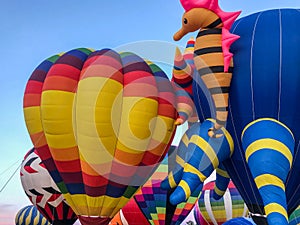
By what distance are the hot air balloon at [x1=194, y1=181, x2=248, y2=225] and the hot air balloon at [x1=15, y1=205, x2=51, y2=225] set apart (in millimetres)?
5989

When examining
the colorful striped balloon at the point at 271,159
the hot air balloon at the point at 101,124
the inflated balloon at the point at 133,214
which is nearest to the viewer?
the colorful striped balloon at the point at 271,159

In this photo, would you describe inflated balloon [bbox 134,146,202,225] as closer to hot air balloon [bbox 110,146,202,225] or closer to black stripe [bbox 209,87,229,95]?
hot air balloon [bbox 110,146,202,225]

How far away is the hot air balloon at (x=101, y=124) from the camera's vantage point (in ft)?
28.2

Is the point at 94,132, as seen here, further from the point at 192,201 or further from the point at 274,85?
the point at 192,201

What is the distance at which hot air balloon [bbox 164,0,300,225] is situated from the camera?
20.0 ft

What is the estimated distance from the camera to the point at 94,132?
8.55 meters

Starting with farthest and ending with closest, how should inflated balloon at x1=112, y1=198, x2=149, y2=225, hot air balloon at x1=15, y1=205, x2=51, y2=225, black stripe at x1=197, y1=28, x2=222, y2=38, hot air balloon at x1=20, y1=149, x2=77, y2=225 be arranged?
hot air balloon at x1=15, y1=205, x2=51, y2=225
inflated balloon at x1=112, y1=198, x2=149, y2=225
hot air balloon at x1=20, y1=149, x2=77, y2=225
black stripe at x1=197, y1=28, x2=222, y2=38

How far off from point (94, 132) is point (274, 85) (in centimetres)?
362

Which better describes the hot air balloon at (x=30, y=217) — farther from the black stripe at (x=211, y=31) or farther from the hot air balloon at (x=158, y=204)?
the black stripe at (x=211, y=31)

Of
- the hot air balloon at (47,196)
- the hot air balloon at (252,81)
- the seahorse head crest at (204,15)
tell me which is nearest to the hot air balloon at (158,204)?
the hot air balloon at (47,196)

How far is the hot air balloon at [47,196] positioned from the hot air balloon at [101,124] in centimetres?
335

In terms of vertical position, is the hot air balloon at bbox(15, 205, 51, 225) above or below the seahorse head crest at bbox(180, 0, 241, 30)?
below

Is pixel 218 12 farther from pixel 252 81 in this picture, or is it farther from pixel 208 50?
pixel 252 81

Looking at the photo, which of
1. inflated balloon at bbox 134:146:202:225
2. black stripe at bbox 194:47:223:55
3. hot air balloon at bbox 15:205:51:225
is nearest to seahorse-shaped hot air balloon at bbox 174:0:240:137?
black stripe at bbox 194:47:223:55
